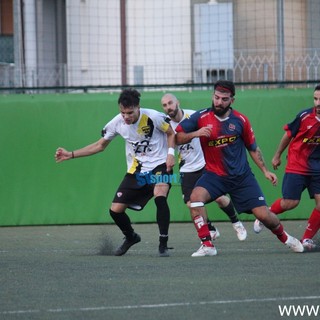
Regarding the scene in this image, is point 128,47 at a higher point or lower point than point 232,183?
higher

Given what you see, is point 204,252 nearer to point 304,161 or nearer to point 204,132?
point 204,132

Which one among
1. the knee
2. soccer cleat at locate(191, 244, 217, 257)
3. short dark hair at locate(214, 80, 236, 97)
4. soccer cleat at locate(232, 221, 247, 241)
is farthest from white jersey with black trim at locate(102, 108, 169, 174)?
soccer cleat at locate(232, 221, 247, 241)

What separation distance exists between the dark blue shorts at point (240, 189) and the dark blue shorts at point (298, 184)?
3.21 ft

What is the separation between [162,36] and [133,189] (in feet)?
22.1

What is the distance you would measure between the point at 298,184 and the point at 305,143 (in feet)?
1.57

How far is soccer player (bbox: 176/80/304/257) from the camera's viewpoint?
11109 millimetres

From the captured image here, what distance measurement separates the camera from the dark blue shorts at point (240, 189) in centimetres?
1120

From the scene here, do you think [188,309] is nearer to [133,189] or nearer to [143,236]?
[133,189]

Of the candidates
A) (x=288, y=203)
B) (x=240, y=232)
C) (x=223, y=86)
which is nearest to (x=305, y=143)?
(x=288, y=203)

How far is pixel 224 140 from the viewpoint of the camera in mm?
11133

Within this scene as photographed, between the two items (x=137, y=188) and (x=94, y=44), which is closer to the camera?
(x=137, y=188)

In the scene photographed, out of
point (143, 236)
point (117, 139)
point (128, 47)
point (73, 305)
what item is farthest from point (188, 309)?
point (128, 47)

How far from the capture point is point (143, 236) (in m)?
14.6

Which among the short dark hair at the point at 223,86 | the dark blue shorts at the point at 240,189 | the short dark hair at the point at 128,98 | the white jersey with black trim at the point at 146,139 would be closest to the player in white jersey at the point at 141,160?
the white jersey with black trim at the point at 146,139
